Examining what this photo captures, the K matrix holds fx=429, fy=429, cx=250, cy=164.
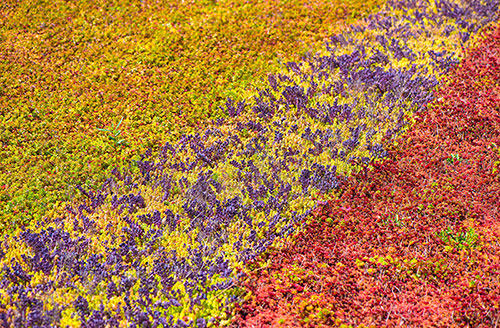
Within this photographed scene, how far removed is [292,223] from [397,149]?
7.30 ft

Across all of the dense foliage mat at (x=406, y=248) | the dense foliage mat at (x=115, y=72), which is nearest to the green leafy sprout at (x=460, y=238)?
the dense foliage mat at (x=406, y=248)

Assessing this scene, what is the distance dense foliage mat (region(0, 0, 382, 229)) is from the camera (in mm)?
6547

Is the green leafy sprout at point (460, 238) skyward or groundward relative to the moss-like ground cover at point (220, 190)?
groundward

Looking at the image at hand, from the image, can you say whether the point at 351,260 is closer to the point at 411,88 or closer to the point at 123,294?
the point at 123,294

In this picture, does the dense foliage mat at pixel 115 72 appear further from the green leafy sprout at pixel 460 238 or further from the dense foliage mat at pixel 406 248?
the green leafy sprout at pixel 460 238

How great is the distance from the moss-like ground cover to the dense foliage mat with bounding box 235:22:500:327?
108 mm

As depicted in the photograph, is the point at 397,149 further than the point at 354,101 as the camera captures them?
No

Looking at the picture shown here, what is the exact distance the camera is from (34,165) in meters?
6.49


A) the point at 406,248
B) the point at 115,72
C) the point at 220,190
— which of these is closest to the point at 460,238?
the point at 406,248

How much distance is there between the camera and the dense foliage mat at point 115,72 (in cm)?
655

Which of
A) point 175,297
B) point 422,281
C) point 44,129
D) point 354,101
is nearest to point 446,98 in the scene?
point 354,101

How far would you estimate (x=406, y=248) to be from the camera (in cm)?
530

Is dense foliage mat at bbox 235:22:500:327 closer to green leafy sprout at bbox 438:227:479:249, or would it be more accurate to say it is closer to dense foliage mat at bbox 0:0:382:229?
green leafy sprout at bbox 438:227:479:249

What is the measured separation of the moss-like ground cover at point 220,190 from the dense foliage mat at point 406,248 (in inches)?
4.2
